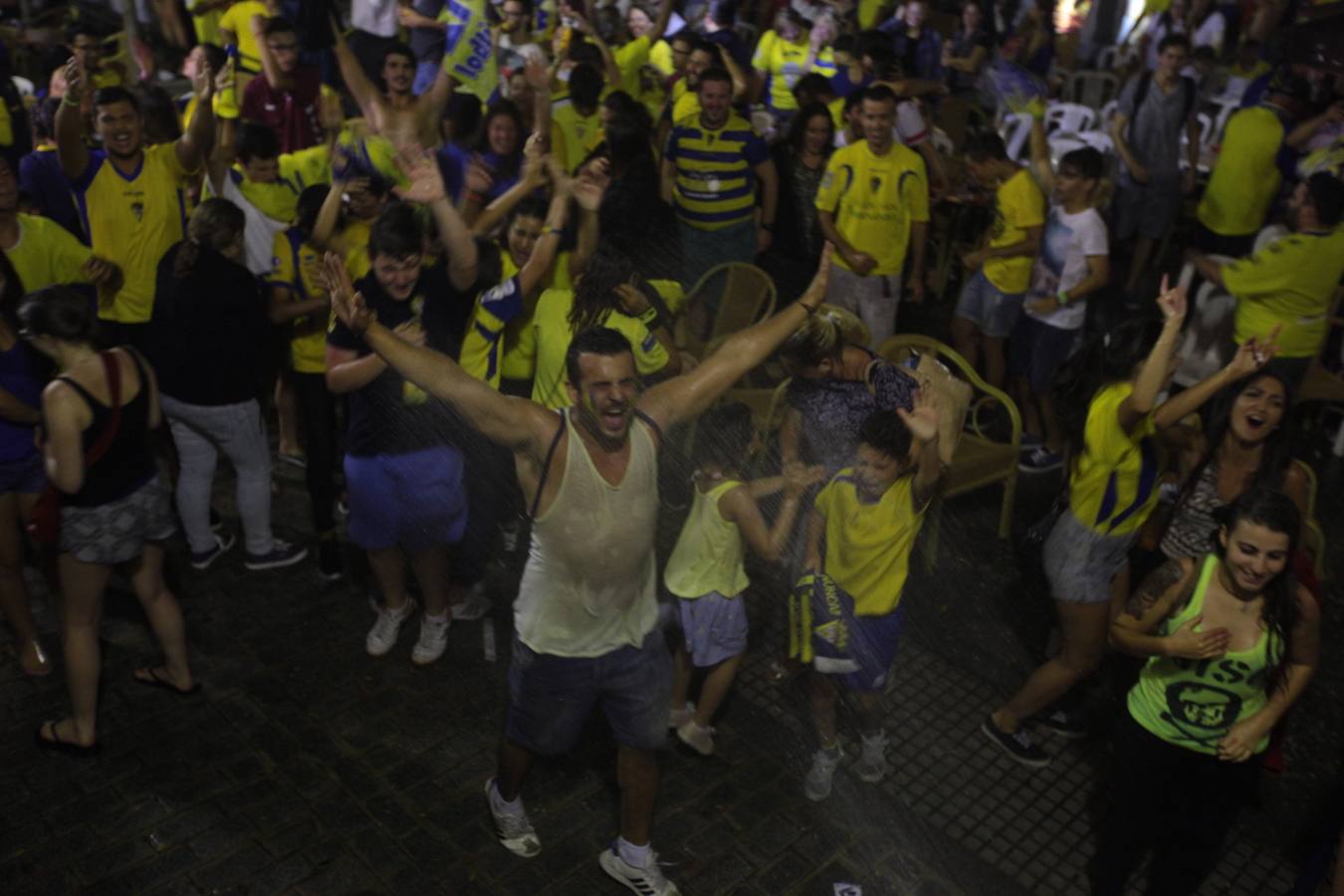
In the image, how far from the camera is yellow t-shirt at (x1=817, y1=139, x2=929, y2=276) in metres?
7.63

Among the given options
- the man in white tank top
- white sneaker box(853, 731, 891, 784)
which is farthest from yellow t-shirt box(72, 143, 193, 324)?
white sneaker box(853, 731, 891, 784)

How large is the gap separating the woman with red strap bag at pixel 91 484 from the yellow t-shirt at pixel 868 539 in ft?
9.20

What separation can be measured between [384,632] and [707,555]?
1982 mm

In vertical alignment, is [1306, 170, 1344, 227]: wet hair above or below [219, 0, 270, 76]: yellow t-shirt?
above

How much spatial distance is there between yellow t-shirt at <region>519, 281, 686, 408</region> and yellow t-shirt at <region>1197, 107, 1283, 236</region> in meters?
5.95

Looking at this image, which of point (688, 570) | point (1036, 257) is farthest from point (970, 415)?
point (688, 570)

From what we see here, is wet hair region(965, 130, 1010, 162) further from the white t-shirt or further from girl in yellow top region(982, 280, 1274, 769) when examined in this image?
Answer: girl in yellow top region(982, 280, 1274, 769)

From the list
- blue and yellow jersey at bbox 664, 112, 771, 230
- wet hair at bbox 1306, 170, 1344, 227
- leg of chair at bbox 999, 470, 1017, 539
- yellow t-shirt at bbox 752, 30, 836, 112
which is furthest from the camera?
yellow t-shirt at bbox 752, 30, 836, 112

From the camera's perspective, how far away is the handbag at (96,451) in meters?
4.64

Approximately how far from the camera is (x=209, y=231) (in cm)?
548

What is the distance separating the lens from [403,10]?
1013cm

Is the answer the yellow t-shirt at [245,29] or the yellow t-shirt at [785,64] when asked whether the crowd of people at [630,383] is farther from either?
the yellow t-shirt at [785,64]

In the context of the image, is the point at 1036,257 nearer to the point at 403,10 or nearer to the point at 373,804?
the point at 373,804

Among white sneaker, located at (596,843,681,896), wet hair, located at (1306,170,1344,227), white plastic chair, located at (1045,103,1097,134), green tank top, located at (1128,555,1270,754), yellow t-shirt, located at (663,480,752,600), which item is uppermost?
wet hair, located at (1306,170,1344,227)
